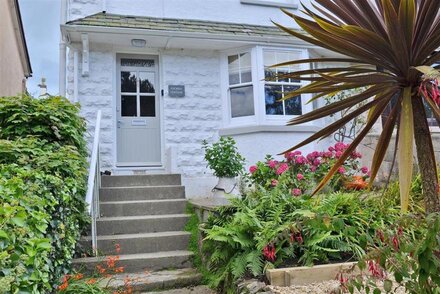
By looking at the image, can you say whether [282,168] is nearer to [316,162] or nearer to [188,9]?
[316,162]

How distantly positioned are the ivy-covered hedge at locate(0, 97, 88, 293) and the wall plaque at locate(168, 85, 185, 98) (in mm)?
2295

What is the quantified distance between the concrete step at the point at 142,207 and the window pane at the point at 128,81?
2654 mm

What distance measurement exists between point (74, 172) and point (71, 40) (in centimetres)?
377

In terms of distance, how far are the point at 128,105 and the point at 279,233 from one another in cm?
489

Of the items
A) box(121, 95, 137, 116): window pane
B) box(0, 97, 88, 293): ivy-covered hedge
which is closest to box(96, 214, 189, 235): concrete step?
box(0, 97, 88, 293): ivy-covered hedge

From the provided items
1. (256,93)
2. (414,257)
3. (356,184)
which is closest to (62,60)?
(256,93)

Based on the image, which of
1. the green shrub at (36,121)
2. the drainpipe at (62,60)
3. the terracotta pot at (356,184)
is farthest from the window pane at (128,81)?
the terracotta pot at (356,184)

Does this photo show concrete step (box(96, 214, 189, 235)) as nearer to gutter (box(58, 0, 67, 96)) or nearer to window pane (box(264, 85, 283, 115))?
window pane (box(264, 85, 283, 115))

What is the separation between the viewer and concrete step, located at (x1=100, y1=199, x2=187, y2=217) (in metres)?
5.11

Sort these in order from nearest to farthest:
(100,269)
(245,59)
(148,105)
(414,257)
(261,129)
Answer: (414,257) → (100,269) → (261,129) → (148,105) → (245,59)

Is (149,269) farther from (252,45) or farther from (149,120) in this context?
(252,45)

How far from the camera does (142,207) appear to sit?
17.1ft

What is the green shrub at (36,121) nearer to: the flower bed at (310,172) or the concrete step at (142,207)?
the concrete step at (142,207)

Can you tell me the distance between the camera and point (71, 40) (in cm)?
658
